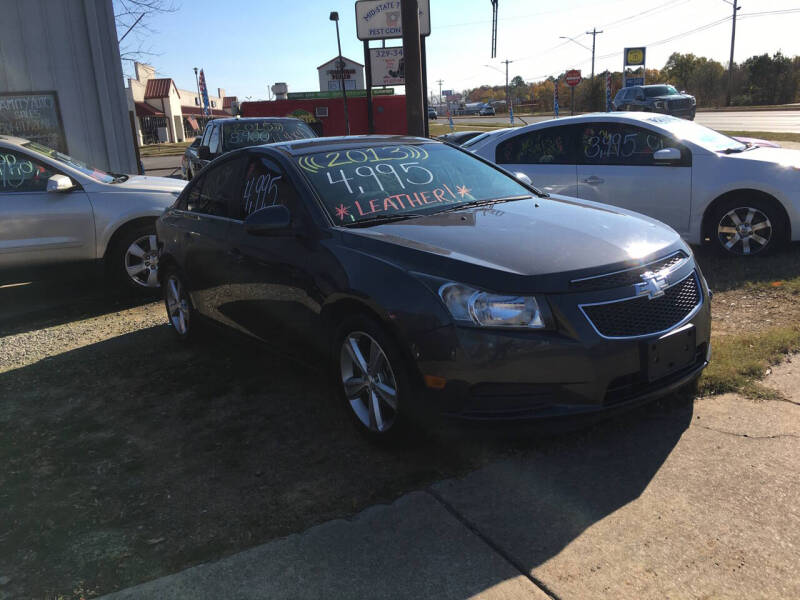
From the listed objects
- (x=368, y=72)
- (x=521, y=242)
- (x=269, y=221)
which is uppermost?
(x=368, y=72)

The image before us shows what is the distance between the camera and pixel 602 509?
2926 mm

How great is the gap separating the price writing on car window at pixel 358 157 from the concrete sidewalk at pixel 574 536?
2093 millimetres

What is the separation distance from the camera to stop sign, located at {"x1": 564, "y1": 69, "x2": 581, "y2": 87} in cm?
3378

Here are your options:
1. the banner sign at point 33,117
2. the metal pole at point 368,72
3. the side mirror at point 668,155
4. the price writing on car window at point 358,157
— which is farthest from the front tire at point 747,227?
the metal pole at point 368,72

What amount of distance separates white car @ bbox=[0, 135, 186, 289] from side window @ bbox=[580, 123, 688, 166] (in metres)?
4.62

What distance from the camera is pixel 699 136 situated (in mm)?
7242

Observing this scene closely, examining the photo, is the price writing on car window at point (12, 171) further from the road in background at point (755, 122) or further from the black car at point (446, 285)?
the road in background at point (755, 122)

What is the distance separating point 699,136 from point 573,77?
95.1 ft

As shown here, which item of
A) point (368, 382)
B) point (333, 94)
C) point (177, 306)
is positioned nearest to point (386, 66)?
point (333, 94)

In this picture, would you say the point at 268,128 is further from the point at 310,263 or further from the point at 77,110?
the point at 310,263

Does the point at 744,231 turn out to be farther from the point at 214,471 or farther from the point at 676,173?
the point at 214,471

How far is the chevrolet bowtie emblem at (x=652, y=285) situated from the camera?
320cm

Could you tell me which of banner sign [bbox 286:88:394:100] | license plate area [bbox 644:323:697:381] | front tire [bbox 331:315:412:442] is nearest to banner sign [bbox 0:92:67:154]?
front tire [bbox 331:315:412:442]

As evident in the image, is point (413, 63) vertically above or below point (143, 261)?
above
